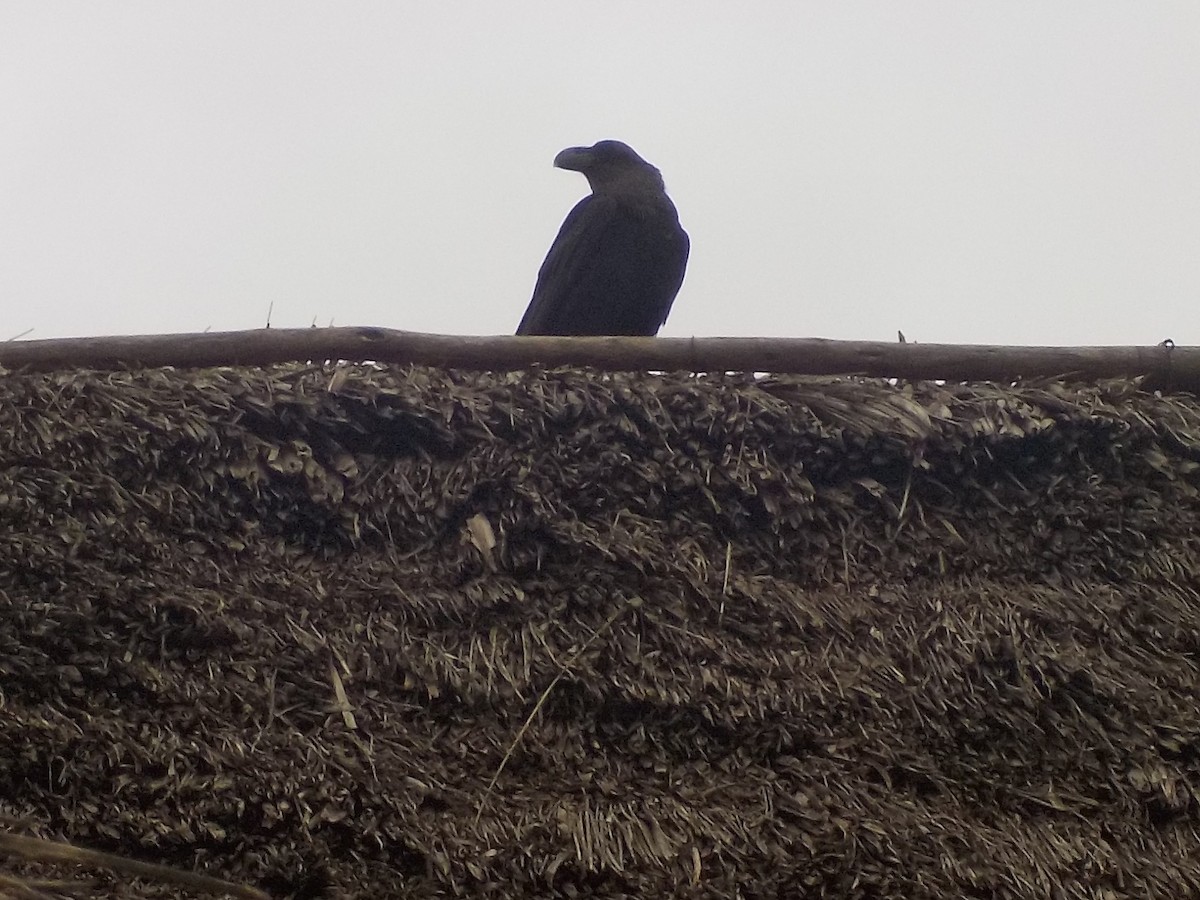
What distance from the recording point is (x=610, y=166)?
392 centimetres

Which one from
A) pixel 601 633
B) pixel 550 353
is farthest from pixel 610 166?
pixel 601 633

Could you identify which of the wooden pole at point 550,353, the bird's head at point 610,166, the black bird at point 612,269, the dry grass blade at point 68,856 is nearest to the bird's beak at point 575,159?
the bird's head at point 610,166

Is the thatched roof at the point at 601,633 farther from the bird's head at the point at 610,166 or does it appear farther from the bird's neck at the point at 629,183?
the bird's head at the point at 610,166

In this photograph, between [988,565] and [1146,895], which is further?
[988,565]

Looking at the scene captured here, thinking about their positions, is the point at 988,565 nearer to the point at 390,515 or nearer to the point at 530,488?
the point at 530,488

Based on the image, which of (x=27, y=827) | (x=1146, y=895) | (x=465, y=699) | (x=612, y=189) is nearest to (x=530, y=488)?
(x=465, y=699)

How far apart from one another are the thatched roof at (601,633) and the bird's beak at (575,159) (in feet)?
6.71

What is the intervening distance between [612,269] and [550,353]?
1305 millimetres

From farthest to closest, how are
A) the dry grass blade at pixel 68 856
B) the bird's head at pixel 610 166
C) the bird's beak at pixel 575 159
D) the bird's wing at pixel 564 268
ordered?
the bird's beak at pixel 575 159, the bird's head at pixel 610 166, the bird's wing at pixel 564 268, the dry grass blade at pixel 68 856

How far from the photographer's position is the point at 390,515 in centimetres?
201

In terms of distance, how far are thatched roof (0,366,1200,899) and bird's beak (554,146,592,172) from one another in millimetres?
2046

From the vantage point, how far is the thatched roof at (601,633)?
173 cm

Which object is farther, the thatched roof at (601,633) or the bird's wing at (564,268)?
the bird's wing at (564,268)

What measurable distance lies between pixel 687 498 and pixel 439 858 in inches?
29.3
